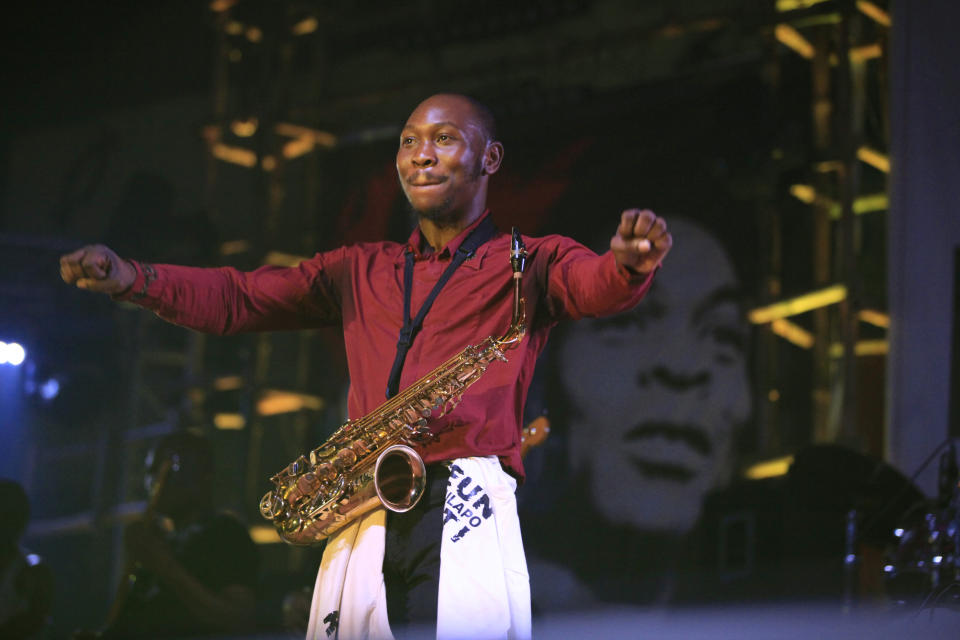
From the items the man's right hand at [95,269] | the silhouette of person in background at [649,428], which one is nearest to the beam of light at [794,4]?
the silhouette of person in background at [649,428]

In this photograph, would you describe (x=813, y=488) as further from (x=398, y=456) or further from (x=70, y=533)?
(x=70, y=533)

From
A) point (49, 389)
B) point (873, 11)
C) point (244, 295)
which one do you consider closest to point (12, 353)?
point (49, 389)

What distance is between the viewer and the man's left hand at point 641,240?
1949 millimetres

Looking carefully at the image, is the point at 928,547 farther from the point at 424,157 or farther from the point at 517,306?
the point at 424,157

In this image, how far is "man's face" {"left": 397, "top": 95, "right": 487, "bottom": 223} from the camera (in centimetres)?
243

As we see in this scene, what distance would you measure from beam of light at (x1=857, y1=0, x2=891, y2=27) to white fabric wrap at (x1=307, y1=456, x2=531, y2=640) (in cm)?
402

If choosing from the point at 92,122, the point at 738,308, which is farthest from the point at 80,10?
the point at 738,308

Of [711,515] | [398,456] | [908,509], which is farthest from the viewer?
[711,515]

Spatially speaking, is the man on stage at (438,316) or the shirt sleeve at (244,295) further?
the shirt sleeve at (244,295)

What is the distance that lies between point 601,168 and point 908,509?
2456 millimetres

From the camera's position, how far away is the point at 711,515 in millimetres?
5164

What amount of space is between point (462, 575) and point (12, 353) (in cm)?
398

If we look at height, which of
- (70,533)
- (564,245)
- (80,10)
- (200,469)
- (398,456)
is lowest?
(70,533)

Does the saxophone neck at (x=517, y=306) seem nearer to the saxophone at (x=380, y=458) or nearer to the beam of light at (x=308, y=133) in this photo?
the saxophone at (x=380, y=458)
